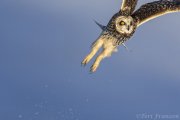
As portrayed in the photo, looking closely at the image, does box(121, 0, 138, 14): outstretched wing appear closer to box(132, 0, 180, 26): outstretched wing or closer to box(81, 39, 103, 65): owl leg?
box(132, 0, 180, 26): outstretched wing

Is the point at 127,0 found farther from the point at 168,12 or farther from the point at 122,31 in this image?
the point at 168,12

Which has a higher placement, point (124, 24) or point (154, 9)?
point (154, 9)

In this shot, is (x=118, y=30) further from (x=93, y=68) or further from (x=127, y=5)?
(x=93, y=68)

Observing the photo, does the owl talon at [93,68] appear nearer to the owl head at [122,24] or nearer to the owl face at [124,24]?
the owl head at [122,24]

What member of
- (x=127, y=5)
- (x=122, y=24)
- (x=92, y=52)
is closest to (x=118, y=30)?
(x=122, y=24)

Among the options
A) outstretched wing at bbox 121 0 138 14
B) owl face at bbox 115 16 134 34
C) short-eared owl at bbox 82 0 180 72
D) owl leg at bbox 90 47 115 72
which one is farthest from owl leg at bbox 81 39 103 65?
outstretched wing at bbox 121 0 138 14

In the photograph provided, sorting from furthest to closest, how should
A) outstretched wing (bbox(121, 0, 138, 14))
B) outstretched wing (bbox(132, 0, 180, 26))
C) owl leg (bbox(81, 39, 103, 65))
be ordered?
outstretched wing (bbox(132, 0, 180, 26)) < owl leg (bbox(81, 39, 103, 65)) < outstretched wing (bbox(121, 0, 138, 14))

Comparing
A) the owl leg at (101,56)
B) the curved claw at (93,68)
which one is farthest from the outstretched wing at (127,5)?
the curved claw at (93,68)
